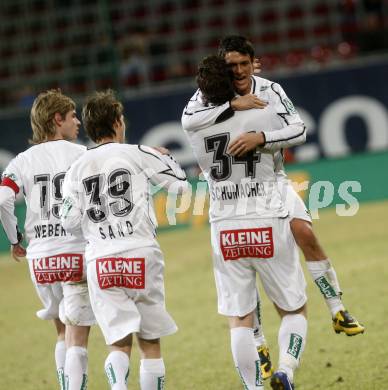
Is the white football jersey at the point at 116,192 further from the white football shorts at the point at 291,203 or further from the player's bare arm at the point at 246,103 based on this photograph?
the white football shorts at the point at 291,203

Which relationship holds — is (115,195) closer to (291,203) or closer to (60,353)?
(291,203)

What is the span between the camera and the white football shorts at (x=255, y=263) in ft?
19.2

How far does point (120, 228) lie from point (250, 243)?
0.83 meters

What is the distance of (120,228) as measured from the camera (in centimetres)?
562

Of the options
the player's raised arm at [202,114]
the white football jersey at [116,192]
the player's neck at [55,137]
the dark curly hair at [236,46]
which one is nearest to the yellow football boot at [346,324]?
the white football jersey at [116,192]

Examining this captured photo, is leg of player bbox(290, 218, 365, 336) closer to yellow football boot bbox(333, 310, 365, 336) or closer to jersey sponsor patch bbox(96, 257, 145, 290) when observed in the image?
yellow football boot bbox(333, 310, 365, 336)

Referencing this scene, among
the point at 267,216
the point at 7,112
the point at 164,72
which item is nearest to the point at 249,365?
A: the point at 267,216

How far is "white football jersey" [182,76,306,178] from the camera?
229 inches

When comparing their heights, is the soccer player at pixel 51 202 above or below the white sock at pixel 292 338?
above

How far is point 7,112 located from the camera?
1697cm

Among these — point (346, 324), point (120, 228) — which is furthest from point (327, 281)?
point (120, 228)

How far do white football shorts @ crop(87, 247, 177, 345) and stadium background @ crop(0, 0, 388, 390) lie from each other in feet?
23.4

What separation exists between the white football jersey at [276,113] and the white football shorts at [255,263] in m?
0.50

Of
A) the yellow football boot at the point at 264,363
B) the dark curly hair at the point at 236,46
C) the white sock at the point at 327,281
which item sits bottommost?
the yellow football boot at the point at 264,363
